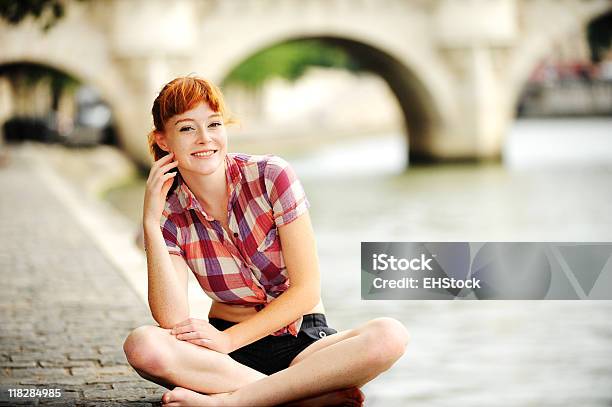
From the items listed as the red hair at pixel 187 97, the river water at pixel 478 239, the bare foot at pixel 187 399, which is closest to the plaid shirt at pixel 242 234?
the red hair at pixel 187 97

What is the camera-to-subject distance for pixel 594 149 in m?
30.9

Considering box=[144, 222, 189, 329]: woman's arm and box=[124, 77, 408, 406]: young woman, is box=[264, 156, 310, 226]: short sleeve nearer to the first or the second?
box=[124, 77, 408, 406]: young woman

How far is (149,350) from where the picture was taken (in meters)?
3.84

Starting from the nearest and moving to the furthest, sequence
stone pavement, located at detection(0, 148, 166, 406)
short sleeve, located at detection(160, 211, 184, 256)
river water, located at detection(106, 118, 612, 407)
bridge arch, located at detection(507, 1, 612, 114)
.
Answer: short sleeve, located at detection(160, 211, 184, 256)
stone pavement, located at detection(0, 148, 166, 406)
river water, located at detection(106, 118, 612, 407)
bridge arch, located at detection(507, 1, 612, 114)

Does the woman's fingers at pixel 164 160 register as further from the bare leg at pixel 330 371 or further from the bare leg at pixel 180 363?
the bare leg at pixel 330 371

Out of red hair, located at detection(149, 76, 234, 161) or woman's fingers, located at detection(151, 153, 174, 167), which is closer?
red hair, located at detection(149, 76, 234, 161)

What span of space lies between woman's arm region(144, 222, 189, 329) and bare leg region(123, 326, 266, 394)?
0.26 ft

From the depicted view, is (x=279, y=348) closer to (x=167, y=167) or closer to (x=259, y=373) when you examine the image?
(x=259, y=373)

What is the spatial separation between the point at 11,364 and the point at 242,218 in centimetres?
154

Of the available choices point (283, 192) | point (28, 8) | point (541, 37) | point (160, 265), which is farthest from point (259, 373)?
point (541, 37)

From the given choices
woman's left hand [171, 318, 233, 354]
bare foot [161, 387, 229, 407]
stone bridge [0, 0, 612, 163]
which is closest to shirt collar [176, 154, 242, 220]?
woman's left hand [171, 318, 233, 354]

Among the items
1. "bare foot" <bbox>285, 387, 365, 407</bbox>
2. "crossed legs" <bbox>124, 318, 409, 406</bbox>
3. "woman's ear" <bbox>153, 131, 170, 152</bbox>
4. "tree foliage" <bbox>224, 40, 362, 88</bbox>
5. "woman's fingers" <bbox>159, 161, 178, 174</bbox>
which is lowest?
"tree foliage" <bbox>224, 40, 362, 88</bbox>

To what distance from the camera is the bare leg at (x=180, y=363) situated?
151 inches

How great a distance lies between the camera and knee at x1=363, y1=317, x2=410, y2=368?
3.73 m
